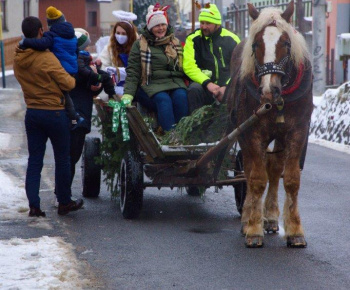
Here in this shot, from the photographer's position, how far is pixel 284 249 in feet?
24.7

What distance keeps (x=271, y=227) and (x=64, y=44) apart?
263 cm

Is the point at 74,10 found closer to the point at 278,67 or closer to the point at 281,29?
the point at 281,29

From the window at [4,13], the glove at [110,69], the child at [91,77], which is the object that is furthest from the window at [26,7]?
the child at [91,77]

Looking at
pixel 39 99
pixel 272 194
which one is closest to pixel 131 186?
pixel 39 99

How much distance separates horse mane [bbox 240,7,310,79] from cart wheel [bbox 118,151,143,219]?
1.63 meters

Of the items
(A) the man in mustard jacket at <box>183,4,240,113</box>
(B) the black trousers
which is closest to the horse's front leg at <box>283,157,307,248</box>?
(A) the man in mustard jacket at <box>183,4,240,113</box>

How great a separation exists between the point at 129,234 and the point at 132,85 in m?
1.71

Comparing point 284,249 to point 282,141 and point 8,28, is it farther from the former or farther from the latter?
point 8,28

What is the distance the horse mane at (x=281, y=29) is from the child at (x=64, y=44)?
6.68 feet

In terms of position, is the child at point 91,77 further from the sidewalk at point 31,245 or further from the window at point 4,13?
the window at point 4,13

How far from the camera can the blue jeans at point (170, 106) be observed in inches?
358

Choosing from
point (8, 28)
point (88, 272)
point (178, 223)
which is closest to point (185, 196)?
point (178, 223)

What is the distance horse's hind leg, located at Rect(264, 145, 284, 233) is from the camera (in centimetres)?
823

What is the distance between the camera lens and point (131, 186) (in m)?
8.63
